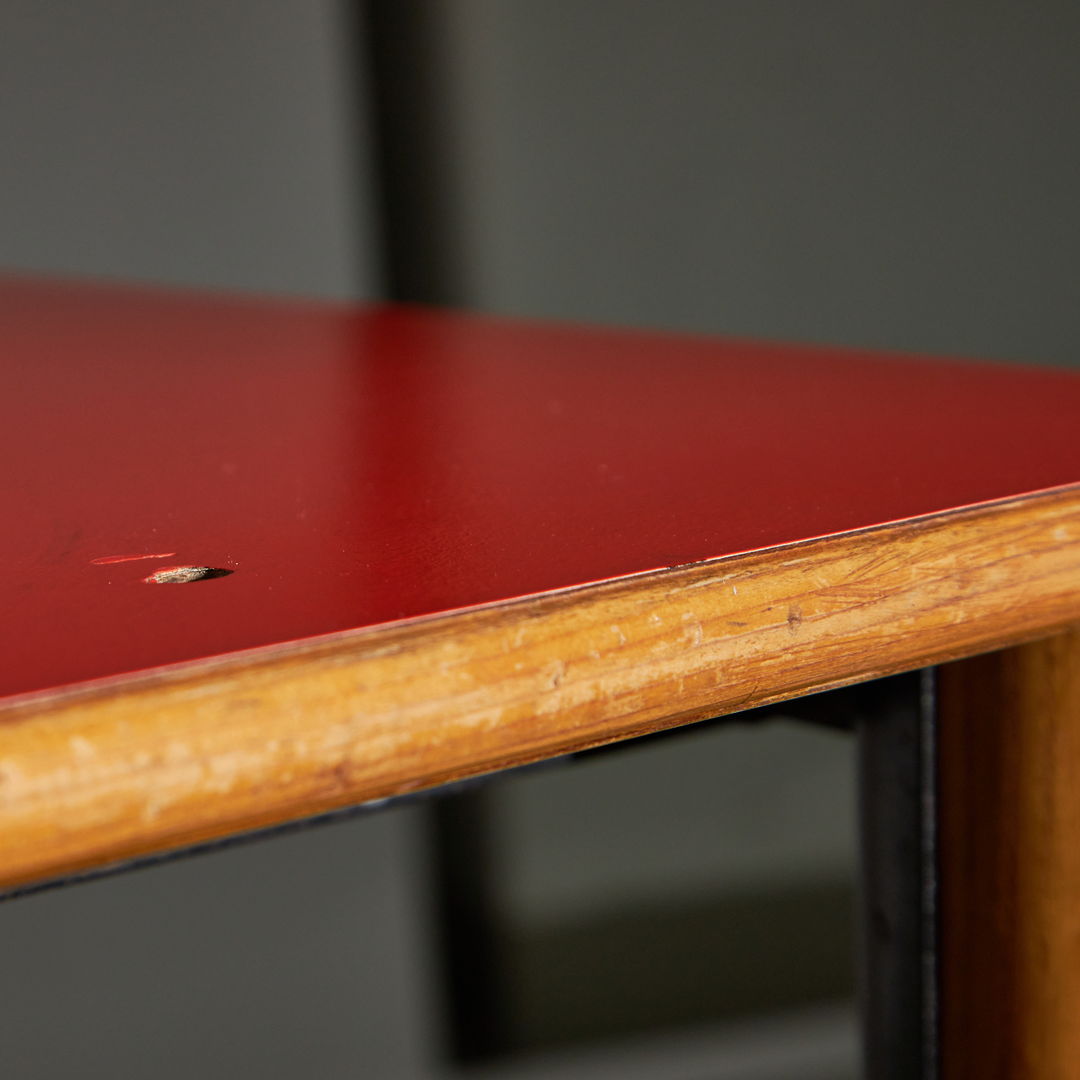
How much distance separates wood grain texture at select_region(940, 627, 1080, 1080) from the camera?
0.94 feet

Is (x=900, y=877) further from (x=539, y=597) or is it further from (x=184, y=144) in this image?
(x=184, y=144)

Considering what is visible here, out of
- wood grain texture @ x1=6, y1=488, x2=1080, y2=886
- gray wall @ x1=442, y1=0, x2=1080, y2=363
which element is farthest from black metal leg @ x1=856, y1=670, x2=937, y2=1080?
gray wall @ x1=442, y1=0, x2=1080, y2=363

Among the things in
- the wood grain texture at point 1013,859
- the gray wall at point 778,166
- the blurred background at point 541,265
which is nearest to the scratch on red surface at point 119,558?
the wood grain texture at point 1013,859

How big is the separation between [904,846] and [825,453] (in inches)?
5.1

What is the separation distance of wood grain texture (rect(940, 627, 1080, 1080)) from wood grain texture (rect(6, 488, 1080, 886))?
68 mm

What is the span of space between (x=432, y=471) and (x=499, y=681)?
112 mm

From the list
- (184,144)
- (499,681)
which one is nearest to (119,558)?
(499,681)

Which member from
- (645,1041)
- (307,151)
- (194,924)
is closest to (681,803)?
(645,1041)

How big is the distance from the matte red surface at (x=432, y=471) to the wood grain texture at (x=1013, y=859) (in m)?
0.06

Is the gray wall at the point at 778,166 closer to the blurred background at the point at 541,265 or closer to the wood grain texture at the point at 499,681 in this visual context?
the blurred background at the point at 541,265


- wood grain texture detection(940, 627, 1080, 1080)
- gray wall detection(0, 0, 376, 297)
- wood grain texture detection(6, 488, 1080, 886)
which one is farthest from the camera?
gray wall detection(0, 0, 376, 297)

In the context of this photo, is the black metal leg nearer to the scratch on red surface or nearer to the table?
the table

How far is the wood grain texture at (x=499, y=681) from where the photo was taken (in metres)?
0.15

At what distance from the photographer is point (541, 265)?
1.79 metres
